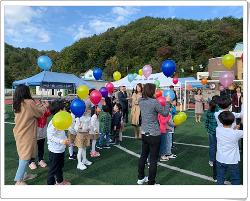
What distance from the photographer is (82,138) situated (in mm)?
5969

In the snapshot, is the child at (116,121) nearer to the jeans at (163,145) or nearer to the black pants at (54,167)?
the jeans at (163,145)

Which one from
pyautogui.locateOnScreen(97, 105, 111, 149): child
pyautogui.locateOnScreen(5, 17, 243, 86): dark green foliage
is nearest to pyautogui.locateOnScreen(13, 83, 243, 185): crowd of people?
pyautogui.locateOnScreen(97, 105, 111, 149): child

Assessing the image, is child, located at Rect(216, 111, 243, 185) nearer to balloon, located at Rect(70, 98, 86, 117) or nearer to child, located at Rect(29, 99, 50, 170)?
balloon, located at Rect(70, 98, 86, 117)

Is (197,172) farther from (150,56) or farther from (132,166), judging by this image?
(150,56)

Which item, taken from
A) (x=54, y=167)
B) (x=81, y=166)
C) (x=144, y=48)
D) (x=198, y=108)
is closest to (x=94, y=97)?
(x=81, y=166)

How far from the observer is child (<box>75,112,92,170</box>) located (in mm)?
5924

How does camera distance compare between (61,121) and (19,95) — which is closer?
(61,121)

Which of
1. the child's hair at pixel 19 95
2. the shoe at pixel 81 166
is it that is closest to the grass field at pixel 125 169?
the shoe at pixel 81 166

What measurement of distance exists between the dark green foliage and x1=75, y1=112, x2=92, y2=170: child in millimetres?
41379

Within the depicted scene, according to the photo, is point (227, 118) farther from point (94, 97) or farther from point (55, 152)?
point (94, 97)

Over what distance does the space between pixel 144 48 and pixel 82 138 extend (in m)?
59.0

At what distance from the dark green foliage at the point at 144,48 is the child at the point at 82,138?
136 ft
